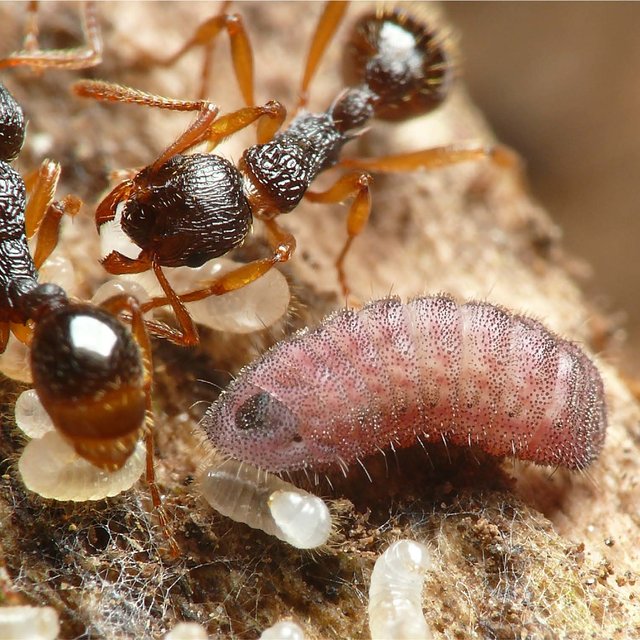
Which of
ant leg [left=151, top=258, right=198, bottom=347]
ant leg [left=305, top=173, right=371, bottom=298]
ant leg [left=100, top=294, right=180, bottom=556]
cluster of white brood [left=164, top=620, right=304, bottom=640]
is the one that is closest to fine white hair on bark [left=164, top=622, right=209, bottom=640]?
cluster of white brood [left=164, top=620, right=304, bottom=640]

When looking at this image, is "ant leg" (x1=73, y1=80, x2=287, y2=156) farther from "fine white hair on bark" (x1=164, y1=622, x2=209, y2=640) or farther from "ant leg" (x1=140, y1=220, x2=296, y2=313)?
"fine white hair on bark" (x1=164, y1=622, x2=209, y2=640)

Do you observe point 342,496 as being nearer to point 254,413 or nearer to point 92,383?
point 254,413

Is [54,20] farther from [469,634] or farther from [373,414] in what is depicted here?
[469,634]

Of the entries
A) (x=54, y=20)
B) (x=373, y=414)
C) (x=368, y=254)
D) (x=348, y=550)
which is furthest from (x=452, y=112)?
(x=348, y=550)

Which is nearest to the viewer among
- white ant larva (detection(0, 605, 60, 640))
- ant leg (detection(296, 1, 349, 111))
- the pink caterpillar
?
white ant larva (detection(0, 605, 60, 640))

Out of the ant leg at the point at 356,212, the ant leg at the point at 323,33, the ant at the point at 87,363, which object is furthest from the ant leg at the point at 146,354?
the ant leg at the point at 323,33

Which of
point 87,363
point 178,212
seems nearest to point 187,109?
point 178,212
